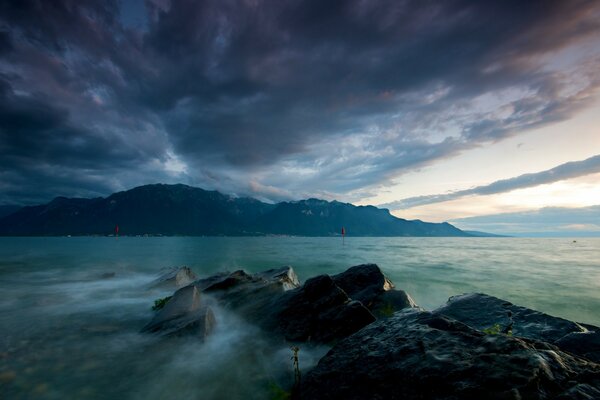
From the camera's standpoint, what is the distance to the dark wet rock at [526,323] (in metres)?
6.98

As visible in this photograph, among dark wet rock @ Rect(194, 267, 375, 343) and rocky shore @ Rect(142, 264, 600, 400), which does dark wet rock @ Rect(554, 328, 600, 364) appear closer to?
rocky shore @ Rect(142, 264, 600, 400)

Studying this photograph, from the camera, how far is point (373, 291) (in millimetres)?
14227

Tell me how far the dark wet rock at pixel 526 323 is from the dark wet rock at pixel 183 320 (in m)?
8.72

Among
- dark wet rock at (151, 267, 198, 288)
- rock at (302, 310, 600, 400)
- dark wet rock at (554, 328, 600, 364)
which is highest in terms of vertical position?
rock at (302, 310, 600, 400)

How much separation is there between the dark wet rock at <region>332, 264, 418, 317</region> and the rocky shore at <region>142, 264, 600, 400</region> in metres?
0.09

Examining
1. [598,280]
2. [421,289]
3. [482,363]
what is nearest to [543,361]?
[482,363]

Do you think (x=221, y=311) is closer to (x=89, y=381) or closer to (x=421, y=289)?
(x=89, y=381)

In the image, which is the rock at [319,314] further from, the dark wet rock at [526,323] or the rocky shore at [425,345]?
the dark wet rock at [526,323]

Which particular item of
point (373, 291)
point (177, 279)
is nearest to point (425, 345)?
point (373, 291)

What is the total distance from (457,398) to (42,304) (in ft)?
77.8

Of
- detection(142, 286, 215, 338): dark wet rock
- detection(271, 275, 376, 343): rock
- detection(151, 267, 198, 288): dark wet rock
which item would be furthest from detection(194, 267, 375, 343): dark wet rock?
detection(151, 267, 198, 288): dark wet rock

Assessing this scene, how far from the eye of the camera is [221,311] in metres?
15.0

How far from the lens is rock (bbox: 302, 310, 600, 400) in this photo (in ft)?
14.4

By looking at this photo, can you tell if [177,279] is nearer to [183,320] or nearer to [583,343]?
[183,320]
